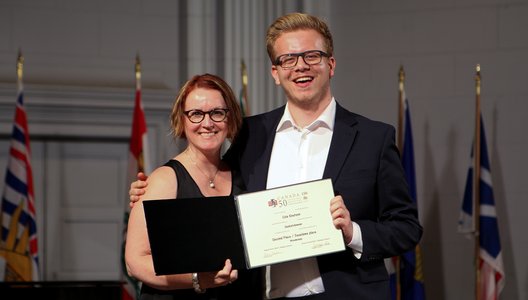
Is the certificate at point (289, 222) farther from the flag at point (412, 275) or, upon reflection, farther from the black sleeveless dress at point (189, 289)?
the flag at point (412, 275)

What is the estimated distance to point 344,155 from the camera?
123 inches

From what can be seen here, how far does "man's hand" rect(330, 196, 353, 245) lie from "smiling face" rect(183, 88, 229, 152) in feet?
1.49

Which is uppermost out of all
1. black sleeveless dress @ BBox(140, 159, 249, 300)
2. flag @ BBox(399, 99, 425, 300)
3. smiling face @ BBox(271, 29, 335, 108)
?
smiling face @ BBox(271, 29, 335, 108)

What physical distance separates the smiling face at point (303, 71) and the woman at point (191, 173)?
204 mm

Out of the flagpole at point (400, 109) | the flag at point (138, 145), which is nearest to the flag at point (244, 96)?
the flag at point (138, 145)

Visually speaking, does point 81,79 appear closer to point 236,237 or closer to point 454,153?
point 454,153

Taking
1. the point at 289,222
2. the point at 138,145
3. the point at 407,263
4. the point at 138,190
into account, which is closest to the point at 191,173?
the point at 138,190

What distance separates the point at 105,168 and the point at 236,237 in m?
3.88

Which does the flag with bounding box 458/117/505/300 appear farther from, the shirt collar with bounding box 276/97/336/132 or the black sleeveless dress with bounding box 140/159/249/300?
the black sleeveless dress with bounding box 140/159/249/300

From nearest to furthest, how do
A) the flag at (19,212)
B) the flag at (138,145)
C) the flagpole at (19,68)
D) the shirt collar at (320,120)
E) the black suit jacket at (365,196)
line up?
the black suit jacket at (365,196) < the shirt collar at (320,120) < the flag at (19,212) < the flagpole at (19,68) < the flag at (138,145)

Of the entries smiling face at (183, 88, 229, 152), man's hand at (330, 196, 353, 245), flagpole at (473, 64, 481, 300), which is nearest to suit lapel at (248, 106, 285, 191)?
smiling face at (183, 88, 229, 152)

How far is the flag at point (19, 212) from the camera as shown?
19.0ft

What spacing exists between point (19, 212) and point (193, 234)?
10.3 ft

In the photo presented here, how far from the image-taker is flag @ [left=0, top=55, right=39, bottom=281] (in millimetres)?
5777
